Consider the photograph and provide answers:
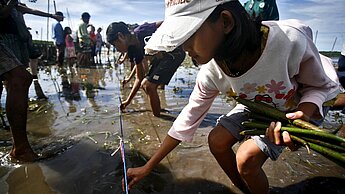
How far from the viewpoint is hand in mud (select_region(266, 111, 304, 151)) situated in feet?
4.30

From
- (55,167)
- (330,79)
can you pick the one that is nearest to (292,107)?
(330,79)

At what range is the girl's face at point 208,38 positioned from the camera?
138cm

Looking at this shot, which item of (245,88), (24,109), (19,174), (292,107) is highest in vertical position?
(245,88)

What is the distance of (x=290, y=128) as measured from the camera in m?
1.32

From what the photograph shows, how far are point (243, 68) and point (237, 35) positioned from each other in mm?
285

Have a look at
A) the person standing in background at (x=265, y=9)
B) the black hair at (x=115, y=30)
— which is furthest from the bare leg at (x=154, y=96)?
the person standing in background at (x=265, y=9)

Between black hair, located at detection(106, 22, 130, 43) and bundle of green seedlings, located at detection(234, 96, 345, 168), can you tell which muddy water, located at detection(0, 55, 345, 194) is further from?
black hair, located at detection(106, 22, 130, 43)

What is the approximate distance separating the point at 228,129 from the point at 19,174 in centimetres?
189

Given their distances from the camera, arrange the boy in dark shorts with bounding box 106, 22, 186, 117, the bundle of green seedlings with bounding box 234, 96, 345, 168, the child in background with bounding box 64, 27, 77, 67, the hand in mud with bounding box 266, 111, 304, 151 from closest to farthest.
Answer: the bundle of green seedlings with bounding box 234, 96, 345, 168 < the hand in mud with bounding box 266, 111, 304, 151 < the boy in dark shorts with bounding box 106, 22, 186, 117 < the child in background with bounding box 64, 27, 77, 67

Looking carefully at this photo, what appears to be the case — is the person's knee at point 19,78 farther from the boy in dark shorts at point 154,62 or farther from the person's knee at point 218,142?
the boy in dark shorts at point 154,62

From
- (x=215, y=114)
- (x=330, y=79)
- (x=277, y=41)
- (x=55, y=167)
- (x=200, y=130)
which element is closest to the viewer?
(x=277, y=41)

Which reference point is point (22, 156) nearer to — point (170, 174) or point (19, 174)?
point (19, 174)

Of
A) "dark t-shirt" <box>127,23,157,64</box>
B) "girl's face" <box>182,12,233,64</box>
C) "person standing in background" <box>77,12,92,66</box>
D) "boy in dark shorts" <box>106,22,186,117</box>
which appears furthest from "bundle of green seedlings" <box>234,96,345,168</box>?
"person standing in background" <box>77,12,92,66</box>

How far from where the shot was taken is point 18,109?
248 centimetres
